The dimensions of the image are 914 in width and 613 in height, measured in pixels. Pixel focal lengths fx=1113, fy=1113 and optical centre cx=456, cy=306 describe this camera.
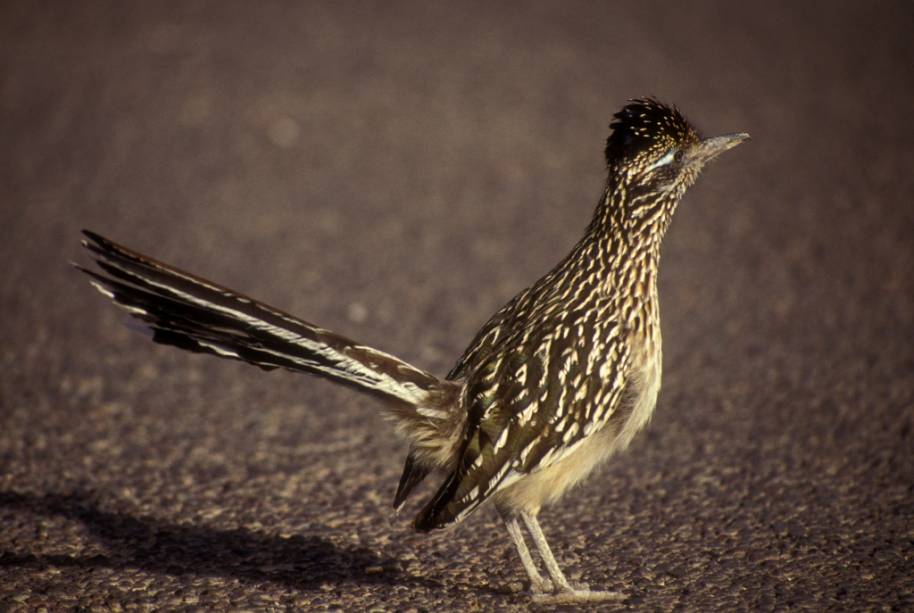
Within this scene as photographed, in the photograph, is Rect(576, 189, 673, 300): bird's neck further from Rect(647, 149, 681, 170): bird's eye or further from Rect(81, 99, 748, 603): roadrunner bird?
Rect(647, 149, 681, 170): bird's eye

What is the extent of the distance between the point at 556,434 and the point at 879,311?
168 inches

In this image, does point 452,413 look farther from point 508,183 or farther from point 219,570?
point 508,183

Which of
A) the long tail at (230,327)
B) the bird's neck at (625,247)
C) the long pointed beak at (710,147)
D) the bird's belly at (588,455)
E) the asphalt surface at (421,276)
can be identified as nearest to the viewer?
the long tail at (230,327)

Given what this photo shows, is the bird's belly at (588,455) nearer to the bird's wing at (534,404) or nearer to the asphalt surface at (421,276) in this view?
the bird's wing at (534,404)

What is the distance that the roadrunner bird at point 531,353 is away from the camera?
14.4 feet

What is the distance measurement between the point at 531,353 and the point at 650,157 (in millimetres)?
1029

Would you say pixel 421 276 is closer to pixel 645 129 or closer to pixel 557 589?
pixel 645 129

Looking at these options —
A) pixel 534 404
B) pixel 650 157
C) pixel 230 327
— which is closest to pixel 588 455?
pixel 534 404

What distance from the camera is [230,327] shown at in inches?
173

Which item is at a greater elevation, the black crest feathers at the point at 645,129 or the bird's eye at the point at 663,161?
the black crest feathers at the point at 645,129

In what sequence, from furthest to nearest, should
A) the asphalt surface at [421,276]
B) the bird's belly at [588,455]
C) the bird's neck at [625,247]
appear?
the asphalt surface at [421,276]
the bird's neck at [625,247]
the bird's belly at [588,455]

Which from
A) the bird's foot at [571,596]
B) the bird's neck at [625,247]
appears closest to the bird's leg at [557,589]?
the bird's foot at [571,596]

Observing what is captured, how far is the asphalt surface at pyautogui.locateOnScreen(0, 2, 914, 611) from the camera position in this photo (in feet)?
16.6

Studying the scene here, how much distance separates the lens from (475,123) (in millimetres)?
11188
